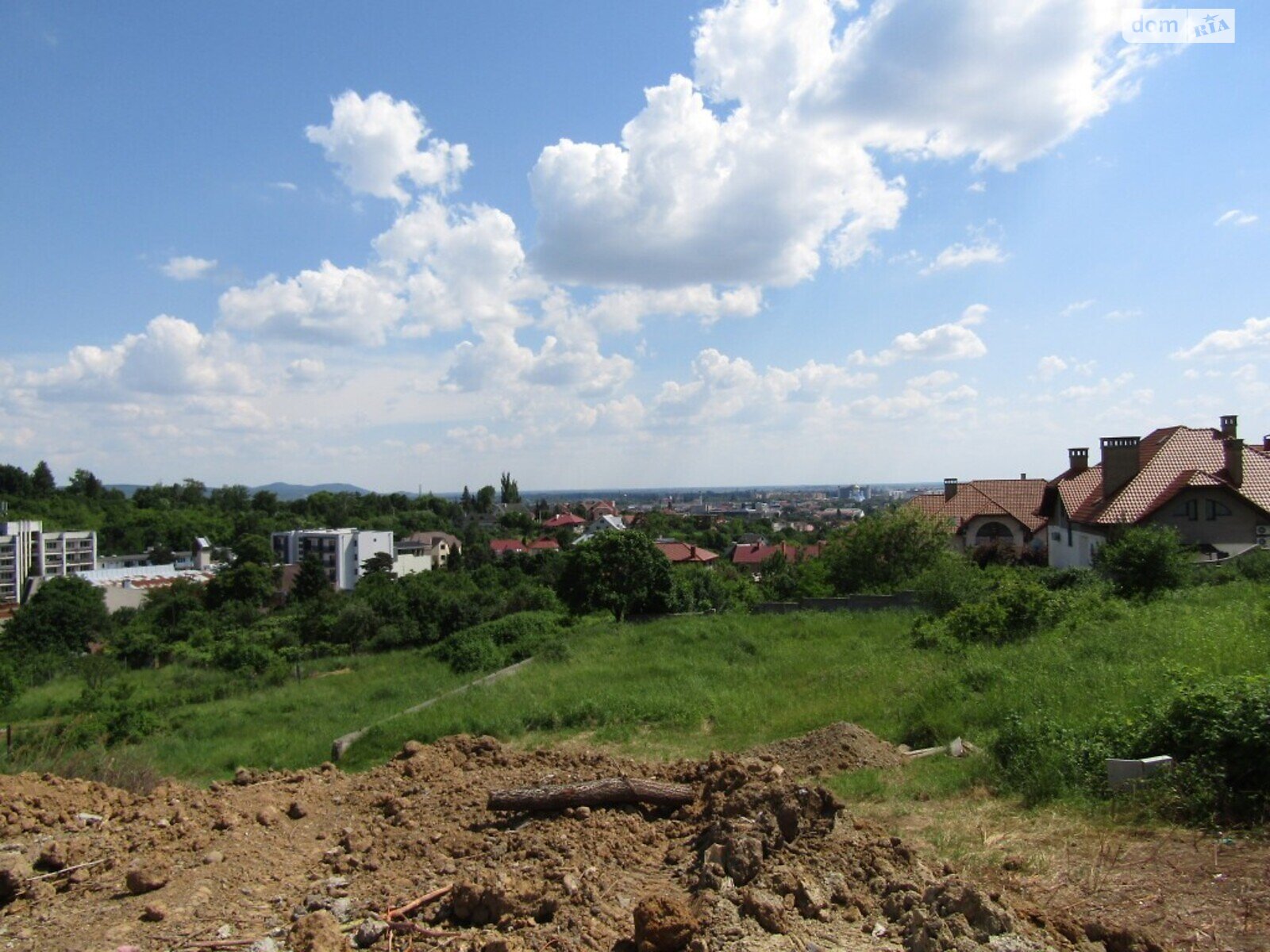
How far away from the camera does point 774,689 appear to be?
12281 millimetres

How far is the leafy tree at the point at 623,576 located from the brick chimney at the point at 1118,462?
1455 cm

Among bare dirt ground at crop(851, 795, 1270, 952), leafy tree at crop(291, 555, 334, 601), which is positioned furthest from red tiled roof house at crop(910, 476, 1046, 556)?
leafy tree at crop(291, 555, 334, 601)

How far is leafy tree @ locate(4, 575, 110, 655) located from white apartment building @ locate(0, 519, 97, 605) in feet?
76.6

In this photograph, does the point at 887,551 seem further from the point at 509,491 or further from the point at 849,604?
the point at 509,491

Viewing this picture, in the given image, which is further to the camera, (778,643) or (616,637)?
(616,637)

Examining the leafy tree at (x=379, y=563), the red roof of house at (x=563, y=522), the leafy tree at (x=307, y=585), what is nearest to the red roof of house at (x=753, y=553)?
the leafy tree at (x=379, y=563)

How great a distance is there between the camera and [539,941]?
3861 mm

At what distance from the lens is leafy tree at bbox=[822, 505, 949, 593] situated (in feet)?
84.7

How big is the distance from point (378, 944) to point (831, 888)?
96.0 inches

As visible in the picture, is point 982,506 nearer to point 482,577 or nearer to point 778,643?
point 778,643

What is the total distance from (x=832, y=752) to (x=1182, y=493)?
65.3 ft

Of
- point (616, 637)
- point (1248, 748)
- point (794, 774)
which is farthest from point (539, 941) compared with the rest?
point (616, 637)

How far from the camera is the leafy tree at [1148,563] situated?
52.5 feet

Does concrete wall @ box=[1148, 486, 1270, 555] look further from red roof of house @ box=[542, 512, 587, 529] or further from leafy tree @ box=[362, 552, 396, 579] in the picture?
red roof of house @ box=[542, 512, 587, 529]
